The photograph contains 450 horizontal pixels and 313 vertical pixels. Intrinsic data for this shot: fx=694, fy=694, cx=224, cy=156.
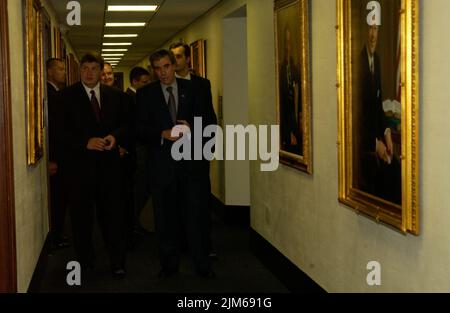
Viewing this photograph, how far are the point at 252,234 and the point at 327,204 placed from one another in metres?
2.34

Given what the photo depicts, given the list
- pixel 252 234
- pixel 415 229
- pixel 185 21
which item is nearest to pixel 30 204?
pixel 252 234

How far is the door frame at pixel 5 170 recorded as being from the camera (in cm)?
344

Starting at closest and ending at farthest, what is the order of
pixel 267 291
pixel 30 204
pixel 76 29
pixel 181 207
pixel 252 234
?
pixel 30 204
pixel 267 291
pixel 181 207
pixel 252 234
pixel 76 29

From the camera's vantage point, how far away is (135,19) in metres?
10.6

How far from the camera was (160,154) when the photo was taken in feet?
17.7

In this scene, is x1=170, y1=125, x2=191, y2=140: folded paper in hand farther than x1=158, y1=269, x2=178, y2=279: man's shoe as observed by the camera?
No

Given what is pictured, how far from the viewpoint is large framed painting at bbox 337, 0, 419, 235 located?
2879 mm

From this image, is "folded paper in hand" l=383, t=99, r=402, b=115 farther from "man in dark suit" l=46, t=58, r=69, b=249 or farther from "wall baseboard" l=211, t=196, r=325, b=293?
"man in dark suit" l=46, t=58, r=69, b=249

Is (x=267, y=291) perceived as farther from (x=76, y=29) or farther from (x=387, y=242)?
(x=76, y=29)

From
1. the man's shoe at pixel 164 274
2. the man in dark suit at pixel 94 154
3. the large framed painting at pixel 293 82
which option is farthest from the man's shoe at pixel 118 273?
the large framed painting at pixel 293 82

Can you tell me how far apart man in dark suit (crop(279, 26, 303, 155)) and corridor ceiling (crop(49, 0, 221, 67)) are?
3572mm

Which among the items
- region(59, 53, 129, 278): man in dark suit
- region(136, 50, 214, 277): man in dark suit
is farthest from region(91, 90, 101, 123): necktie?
region(136, 50, 214, 277): man in dark suit

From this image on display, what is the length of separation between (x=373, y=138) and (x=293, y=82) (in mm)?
1572

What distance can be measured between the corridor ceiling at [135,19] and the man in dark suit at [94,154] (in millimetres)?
3184
